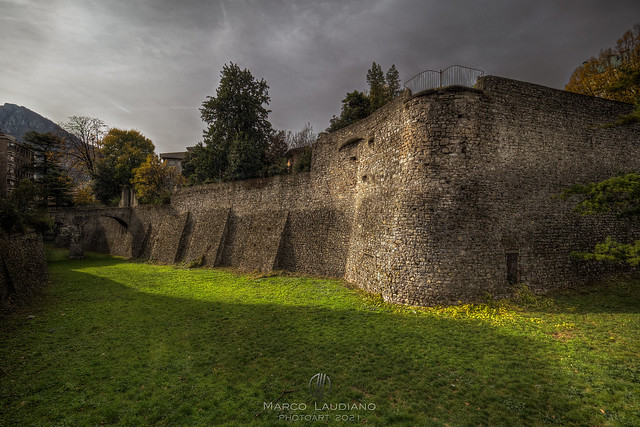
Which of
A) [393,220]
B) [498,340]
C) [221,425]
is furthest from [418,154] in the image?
[221,425]

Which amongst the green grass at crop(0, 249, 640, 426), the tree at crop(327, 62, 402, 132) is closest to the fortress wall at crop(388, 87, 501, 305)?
the green grass at crop(0, 249, 640, 426)

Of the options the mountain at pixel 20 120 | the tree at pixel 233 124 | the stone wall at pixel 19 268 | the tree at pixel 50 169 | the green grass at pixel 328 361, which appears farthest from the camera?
the mountain at pixel 20 120

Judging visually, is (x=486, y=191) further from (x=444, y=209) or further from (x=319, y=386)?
(x=319, y=386)

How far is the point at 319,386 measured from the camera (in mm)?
5664

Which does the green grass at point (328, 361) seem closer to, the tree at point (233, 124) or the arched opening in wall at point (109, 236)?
the tree at point (233, 124)

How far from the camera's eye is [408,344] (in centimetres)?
734

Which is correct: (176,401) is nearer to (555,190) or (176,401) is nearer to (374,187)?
(374,187)

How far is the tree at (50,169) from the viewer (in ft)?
106

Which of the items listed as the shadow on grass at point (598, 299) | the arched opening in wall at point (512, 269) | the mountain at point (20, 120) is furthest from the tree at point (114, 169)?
the mountain at point (20, 120)

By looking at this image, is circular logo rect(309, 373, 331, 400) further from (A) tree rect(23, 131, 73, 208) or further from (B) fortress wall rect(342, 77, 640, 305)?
(A) tree rect(23, 131, 73, 208)

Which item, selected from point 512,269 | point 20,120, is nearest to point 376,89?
point 512,269

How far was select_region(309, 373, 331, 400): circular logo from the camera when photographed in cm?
543

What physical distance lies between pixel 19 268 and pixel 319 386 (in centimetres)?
1533

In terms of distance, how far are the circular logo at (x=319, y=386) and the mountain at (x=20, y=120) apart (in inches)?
9175
